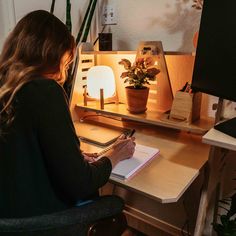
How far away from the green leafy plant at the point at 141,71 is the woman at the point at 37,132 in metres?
0.51

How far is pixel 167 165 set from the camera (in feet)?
3.40

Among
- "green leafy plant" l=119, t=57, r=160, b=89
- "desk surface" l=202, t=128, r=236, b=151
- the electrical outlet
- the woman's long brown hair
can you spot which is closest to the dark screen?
"desk surface" l=202, t=128, r=236, b=151

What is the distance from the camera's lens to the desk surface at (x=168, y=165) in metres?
→ 0.87

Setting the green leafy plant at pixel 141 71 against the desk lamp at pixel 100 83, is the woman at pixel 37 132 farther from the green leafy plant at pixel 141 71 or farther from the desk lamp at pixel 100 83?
the desk lamp at pixel 100 83

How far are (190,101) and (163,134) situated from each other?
0.25m

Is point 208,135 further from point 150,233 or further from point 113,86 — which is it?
point 150,233

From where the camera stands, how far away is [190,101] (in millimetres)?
1208

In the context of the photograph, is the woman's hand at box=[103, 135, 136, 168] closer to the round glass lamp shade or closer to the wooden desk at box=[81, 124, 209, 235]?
the wooden desk at box=[81, 124, 209, 235]

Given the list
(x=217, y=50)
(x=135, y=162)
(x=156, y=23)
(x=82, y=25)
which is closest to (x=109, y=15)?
(x=82, y=25)

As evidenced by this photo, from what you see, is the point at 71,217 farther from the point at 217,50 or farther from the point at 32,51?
the point at 217,50

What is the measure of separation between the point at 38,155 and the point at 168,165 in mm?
520

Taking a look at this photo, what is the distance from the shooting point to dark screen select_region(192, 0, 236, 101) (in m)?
0.87

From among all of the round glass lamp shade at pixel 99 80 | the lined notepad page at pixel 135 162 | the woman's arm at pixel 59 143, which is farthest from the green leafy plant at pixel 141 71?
the woman's arm at pixel 59 143

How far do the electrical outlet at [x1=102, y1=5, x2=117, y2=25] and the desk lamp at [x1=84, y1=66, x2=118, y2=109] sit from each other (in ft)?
1.03
